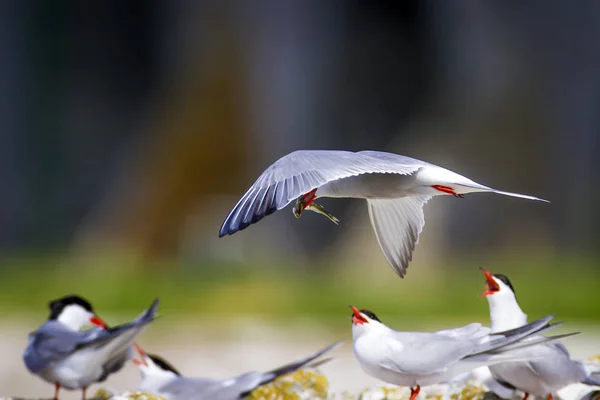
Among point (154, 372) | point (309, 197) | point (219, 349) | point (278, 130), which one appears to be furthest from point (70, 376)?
point (278, 130)

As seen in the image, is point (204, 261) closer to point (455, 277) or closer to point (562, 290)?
point (455, 277)

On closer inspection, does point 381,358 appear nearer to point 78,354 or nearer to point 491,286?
point 491,286

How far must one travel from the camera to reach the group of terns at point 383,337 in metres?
1.67

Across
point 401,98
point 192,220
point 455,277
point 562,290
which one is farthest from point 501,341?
point 401,98

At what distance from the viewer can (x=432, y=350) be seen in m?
1.78

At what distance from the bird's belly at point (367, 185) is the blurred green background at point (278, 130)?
233 centimetres

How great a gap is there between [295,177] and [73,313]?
812 millimetres

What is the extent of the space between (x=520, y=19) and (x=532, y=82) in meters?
0.31

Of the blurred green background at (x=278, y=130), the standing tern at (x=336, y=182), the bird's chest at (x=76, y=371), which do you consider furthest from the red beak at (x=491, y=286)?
the blurred green background at (x=278, y=130)

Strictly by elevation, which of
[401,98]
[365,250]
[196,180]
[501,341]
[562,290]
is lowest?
[501,341]

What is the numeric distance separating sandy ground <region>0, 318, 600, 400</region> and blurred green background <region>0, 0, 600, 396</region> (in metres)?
0.74

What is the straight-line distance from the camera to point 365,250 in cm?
438

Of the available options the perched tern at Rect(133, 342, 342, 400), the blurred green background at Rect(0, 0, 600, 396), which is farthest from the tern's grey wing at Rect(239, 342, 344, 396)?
the blurred green background at Rect(0, 0, 600, 396)

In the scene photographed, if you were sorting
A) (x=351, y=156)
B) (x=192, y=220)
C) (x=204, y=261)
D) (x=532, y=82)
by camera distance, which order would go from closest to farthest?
(x=351, y=156) → (x=204, y=261) → (x=192, y=220) → (x=532, y=82)
